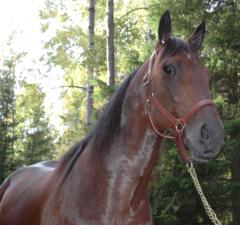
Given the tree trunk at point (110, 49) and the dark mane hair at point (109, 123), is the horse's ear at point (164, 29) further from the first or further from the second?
the tree trunk at point (110, 49)

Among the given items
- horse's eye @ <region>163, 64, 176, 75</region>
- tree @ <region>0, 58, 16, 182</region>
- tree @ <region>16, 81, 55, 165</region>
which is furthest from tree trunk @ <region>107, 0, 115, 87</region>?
horse's eye @ <region>163, 64, 176, 75</region>

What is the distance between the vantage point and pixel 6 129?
17219 millimetres

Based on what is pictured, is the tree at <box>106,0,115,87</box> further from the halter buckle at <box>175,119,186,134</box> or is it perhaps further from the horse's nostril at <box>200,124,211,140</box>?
the horse's nostril at <box>200,124,211,140</box>

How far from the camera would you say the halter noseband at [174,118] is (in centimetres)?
333

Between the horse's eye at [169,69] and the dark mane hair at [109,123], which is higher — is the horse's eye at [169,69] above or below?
above

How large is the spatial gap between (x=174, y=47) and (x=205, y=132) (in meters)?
0.76

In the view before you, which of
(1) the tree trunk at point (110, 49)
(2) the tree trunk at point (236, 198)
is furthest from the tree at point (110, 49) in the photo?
(2) the tree trunk at point (236, 198)

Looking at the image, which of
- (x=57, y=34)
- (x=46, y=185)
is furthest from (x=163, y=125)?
(x=57, y=34)

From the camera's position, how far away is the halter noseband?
333cm

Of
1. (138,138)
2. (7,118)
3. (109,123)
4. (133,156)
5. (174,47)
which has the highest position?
(174,47)

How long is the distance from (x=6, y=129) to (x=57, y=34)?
16.2 feet

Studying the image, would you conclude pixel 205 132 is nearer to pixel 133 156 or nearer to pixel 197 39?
pixel 133 156

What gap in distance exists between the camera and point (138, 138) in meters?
3.78

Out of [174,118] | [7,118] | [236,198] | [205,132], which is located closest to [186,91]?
[174,118]
